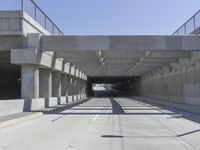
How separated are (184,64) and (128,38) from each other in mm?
13568

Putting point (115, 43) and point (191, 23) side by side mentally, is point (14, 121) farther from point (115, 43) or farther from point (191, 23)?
point (191, 23)

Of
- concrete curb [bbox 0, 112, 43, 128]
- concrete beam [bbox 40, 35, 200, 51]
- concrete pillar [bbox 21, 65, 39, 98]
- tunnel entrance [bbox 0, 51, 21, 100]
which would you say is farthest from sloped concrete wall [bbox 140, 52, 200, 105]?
tunnel entrance [bbox 0, 51, 21, 100]

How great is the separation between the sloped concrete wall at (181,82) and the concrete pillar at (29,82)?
15.2 meters

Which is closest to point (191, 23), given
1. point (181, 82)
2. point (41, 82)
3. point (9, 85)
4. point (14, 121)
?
point (181, 82)

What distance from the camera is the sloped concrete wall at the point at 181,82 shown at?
39.8 m

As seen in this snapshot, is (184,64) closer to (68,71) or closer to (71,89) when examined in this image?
(68,71)

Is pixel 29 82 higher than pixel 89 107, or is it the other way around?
pixel 29 82

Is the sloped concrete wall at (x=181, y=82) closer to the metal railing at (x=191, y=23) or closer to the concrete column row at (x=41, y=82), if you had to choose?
the metal railing at (x=191, y=23)

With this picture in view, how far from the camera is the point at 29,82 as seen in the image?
32.2m

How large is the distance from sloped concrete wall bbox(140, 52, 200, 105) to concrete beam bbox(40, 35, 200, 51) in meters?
5.55

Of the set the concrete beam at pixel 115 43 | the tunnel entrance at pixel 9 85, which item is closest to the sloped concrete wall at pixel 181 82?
the concrete beam at pixel 115 43

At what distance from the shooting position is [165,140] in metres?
13.3

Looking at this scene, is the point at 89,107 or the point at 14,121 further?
the point at 89,107

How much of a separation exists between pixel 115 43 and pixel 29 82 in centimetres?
735
